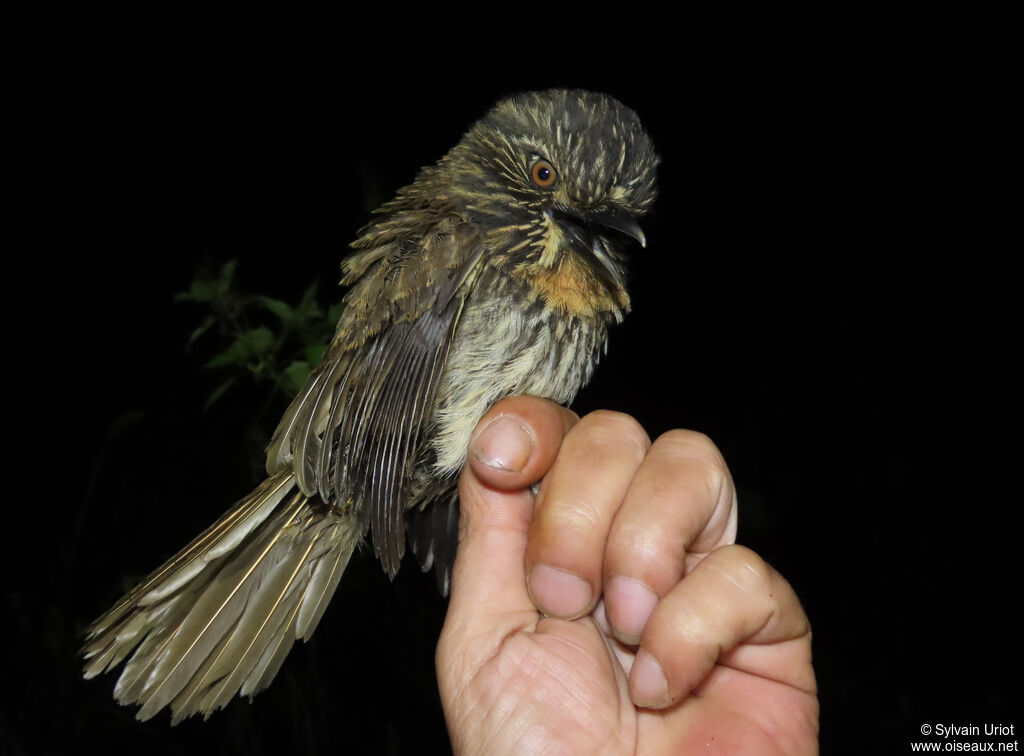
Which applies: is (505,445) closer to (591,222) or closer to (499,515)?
(499,515)

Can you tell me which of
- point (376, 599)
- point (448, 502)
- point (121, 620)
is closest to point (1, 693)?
point (376, 599)

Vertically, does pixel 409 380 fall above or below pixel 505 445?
above

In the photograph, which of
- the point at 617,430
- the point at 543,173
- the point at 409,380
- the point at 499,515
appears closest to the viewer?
the point at 617,430

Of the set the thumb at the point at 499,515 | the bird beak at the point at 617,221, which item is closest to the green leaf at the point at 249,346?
the thumb at the point at 499,515

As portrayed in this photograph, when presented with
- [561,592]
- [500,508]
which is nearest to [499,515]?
[500,508]

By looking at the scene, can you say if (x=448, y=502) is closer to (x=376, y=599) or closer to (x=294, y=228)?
(x=376, y=599)

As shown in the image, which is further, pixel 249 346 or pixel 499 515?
pixel 249 346

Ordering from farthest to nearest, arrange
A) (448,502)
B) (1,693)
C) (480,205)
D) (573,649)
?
(1,693), (448,502), (480,205), (573,649)

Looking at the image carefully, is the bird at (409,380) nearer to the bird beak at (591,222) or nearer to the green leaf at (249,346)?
the bird beak at (591,222)
